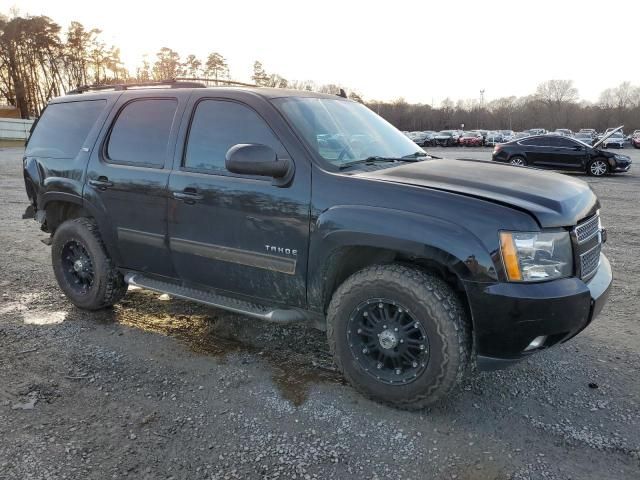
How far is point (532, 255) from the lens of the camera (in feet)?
8.69

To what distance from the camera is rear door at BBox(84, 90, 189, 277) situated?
3.83 meters

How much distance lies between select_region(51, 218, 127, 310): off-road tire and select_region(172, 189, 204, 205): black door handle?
3.85 ft

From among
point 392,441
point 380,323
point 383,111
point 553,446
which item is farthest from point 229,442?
point 383,111

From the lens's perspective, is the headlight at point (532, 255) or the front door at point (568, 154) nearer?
the headlight at point (532, 255)

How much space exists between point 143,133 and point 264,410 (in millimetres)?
2384

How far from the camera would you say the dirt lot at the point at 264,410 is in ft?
8.44

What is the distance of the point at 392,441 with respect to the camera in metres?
2.76

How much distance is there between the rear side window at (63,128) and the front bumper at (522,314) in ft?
11.7

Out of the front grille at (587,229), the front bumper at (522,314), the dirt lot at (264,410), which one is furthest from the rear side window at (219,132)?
the front grille at (587,229)

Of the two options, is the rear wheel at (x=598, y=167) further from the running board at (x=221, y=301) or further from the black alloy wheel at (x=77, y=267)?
the black alloy wheel at (x=77, y=267)

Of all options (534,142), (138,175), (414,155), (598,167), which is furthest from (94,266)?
(598,167)

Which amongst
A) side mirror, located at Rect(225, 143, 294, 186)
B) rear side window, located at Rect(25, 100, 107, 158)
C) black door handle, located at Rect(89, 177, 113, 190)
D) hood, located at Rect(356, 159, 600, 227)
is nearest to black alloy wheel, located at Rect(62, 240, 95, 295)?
black door handle, located at Rect(89, 177, 113, 190)

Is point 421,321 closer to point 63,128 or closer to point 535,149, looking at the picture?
point 63,128

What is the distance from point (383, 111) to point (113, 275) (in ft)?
294
